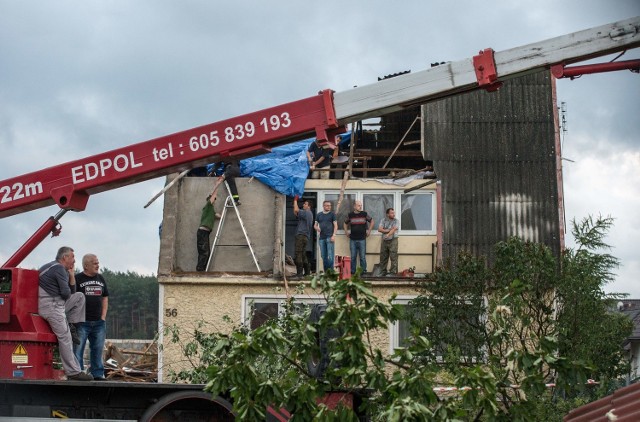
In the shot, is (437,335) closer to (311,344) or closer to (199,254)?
(199,254)

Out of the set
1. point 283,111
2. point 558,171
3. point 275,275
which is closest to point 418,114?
point 558,171

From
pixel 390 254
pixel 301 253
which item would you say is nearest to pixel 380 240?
pixel 390 254

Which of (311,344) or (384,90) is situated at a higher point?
(384,90)

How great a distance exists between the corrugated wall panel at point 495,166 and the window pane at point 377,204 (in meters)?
1.35

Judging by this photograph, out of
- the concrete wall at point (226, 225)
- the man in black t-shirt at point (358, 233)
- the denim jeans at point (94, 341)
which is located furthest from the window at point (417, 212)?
the denim jeans at point (94, 341)

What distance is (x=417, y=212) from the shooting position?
25.8 meters

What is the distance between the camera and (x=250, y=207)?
25000 millimetres

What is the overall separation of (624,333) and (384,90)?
38.1 feet

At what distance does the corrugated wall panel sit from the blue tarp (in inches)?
120

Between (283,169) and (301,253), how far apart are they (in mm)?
2152

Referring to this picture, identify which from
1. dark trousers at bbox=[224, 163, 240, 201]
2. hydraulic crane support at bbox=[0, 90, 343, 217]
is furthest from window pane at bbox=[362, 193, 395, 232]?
hydraulic crane support at bbox=[0, 90, 343, 217]

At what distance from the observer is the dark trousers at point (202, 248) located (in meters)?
24.3

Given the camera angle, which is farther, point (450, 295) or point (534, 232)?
point (534, 232)

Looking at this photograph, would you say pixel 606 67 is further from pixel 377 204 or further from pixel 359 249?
pixel 377 204
